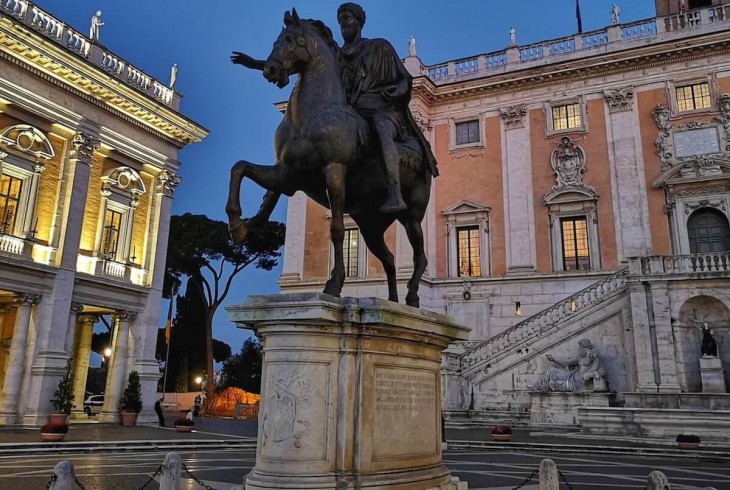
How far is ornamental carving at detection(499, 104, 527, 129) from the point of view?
2997cm

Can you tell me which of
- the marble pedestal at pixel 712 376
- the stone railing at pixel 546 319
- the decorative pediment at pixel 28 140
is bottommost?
the marble pedestal at pixel 712 376

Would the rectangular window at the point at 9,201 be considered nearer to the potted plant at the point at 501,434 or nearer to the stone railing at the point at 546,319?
the potted plant at the point at 501,434

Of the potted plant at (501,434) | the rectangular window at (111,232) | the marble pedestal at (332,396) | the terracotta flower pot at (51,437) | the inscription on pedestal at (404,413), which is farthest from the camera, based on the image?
the rectangular window at (111,232)

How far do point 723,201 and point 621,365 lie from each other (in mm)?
9247

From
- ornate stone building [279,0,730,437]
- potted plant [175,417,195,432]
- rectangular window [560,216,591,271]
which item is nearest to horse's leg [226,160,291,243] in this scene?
potted plant [175,417,195,432]

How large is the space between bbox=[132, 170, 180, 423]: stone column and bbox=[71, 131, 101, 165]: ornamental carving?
13.2ft

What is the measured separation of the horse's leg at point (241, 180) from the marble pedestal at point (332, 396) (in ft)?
2.88

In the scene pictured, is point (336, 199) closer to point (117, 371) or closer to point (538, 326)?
point (538, 326)

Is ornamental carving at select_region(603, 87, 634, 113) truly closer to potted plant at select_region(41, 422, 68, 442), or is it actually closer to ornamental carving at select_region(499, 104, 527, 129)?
ornamental carving at select_region(499, 104, 527, 129)

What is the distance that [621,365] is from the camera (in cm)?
2200

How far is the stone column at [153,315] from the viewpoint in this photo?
24094 mm

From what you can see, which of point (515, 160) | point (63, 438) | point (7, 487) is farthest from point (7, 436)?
point (515, 160)

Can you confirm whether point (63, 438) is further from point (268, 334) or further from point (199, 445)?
point (268, 334)

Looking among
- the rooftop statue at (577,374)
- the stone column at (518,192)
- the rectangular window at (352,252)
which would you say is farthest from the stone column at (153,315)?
the stone column at (518,192)
